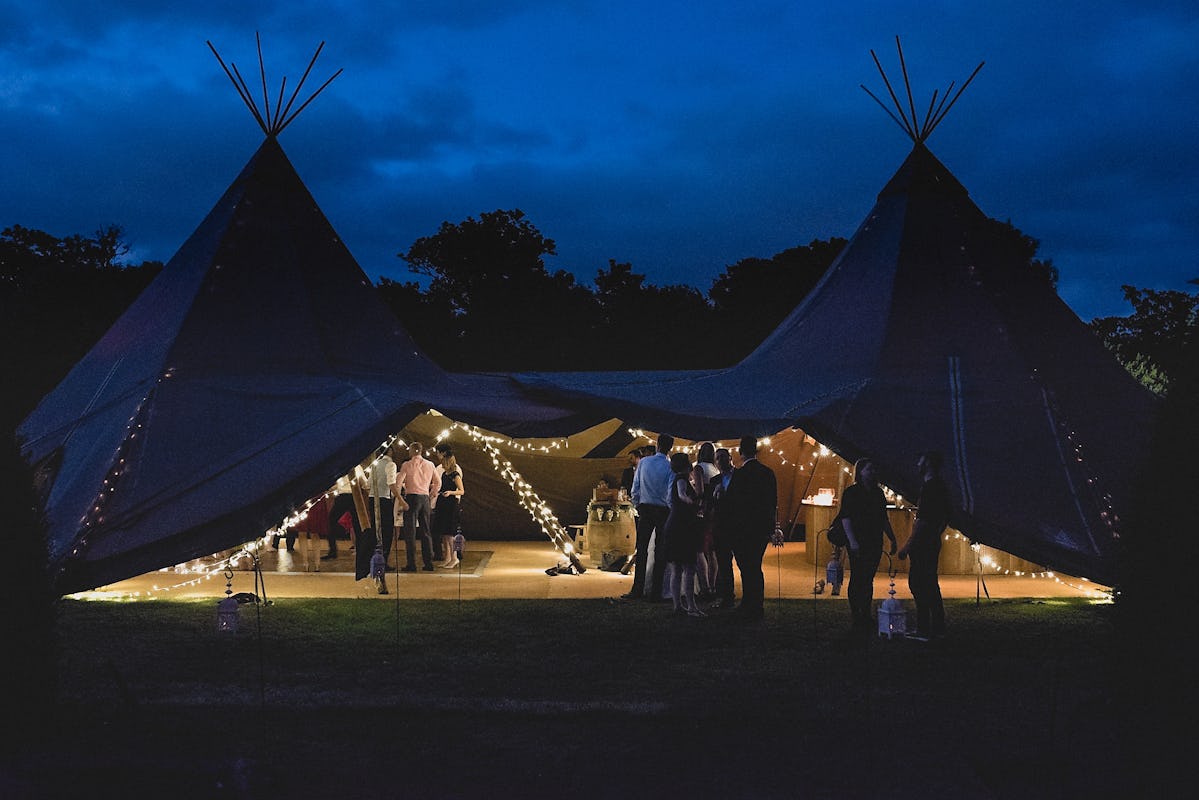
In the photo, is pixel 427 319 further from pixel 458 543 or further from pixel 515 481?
pixel 458 543

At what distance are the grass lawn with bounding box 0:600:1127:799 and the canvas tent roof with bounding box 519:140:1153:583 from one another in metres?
→ 1.02

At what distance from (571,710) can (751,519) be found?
3220 mm

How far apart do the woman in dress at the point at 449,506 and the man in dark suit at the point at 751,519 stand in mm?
4695

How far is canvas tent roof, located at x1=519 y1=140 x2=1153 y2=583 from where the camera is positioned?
930 cm

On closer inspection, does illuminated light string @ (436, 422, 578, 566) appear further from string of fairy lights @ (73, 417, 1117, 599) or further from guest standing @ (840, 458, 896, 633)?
guest standing @ (840, 458, 896, 633)

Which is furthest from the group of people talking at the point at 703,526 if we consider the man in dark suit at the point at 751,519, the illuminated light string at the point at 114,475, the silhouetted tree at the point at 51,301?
the silhouetted tree at the point at 51,301

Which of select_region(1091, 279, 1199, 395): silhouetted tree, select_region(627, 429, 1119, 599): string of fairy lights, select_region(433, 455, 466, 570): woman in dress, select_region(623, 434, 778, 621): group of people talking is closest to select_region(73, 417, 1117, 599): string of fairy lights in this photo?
select_region(627, 429, 1119, 599): string of fairy lights

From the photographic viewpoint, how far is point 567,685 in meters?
6.72

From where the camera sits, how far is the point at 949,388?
10070 mm

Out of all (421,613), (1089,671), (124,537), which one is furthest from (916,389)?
(124,537)

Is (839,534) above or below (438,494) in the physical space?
below

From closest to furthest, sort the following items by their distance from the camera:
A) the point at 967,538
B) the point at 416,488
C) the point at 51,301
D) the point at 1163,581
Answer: the point at 1163,581
the point at 967,538
the point at 416,488
the point at 51,301

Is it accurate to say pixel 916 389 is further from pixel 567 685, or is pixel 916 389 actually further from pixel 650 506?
pixel 567 685

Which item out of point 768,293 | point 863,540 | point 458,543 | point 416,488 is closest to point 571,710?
point 863,540
